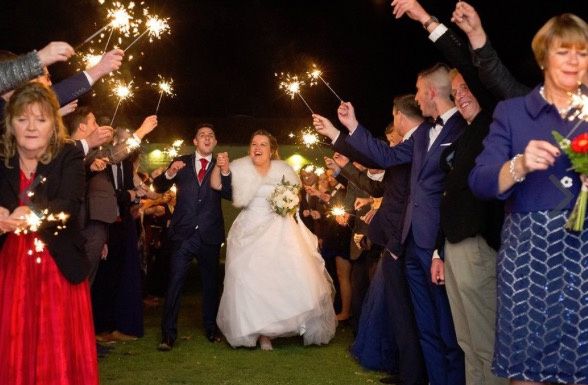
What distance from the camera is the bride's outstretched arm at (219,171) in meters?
9.24

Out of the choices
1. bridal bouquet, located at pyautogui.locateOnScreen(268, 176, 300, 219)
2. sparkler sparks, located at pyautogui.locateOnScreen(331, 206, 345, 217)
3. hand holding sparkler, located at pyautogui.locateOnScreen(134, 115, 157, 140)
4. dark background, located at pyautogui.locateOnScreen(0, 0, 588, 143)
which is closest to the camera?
hand holding sparkler, located at pyautogui.locateOnScreen(134, 115, 157, 140)

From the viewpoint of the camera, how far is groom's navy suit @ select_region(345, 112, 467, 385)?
5.92 meters

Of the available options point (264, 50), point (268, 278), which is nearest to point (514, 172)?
point (268, 278)

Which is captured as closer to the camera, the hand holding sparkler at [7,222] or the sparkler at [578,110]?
the sparkler at [578,110]

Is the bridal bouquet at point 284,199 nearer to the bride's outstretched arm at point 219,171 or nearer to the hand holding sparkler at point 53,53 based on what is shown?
the bride's outstretched arm at point 219,171

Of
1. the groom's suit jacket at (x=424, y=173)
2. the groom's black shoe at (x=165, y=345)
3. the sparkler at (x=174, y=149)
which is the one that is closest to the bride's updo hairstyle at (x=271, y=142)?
the groom's black shoe at (x=165, y=345)

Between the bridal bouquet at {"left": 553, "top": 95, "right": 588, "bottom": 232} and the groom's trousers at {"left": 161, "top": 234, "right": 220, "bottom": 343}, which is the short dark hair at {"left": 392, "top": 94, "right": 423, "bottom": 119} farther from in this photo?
the groom's trousers at {"left": 161, "top": 234, "right": 220, "bottom": 343}

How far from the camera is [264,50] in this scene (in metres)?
23.1

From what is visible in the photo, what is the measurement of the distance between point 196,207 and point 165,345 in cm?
163

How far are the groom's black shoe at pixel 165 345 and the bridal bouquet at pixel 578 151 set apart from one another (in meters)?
5.69

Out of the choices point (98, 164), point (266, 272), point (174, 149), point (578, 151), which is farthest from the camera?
point (174, 149)

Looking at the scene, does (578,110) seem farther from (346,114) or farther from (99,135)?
(99,135)

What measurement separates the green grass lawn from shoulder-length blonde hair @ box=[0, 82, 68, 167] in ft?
8.93

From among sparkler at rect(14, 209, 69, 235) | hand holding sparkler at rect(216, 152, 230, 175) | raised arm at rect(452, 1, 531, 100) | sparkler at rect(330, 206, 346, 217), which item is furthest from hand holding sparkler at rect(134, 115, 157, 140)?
raised arm at rect(452, 1, 531, 100)
